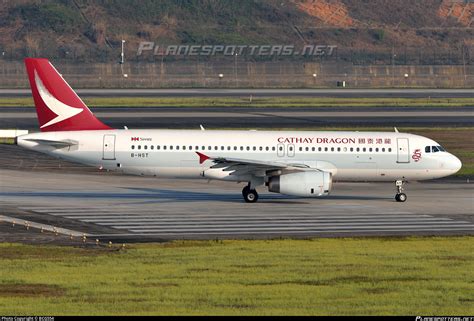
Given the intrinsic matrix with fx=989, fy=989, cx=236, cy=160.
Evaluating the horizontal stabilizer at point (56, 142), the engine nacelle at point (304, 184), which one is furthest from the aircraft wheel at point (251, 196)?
the horizontal stabilizer at point (56, 142)

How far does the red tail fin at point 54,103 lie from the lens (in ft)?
174

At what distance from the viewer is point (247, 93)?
136 m

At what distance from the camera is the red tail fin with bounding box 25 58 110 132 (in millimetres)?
53156

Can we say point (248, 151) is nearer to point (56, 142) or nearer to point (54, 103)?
point (56, 142)

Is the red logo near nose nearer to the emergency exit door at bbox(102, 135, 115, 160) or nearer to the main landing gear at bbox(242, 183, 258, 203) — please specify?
the main landing gear at bbox(242, 183, 258, 203)

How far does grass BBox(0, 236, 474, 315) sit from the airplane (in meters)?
12.6

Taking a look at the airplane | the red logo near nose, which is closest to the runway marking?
the airplane

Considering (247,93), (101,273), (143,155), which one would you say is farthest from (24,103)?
(101,273)

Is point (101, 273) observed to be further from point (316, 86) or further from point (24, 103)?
point (316, 86)

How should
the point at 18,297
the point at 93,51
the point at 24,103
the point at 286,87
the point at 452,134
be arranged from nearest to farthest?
the point at 18,297, the point at 452,134, the point at 24,103, the point at 286,87, the point at 93,51

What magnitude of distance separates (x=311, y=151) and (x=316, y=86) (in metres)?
103

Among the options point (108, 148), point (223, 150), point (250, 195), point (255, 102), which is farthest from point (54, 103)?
point (255, 102)

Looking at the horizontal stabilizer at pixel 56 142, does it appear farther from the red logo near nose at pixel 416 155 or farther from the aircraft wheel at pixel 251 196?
the red logo near nose at pixel 416 155
